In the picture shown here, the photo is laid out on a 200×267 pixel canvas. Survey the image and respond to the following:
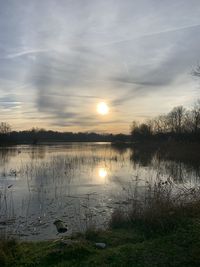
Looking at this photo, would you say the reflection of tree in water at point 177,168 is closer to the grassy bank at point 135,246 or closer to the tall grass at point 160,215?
the tall grass at point 160,215

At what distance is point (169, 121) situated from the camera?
317 feet

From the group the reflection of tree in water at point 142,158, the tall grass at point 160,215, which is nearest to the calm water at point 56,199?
the tall grass at point 160,215

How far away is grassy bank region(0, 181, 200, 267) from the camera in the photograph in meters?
5.36

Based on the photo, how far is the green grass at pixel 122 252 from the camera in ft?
17.4

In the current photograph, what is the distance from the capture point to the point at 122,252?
18.9ft

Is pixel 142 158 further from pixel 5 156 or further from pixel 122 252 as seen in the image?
pixel 122 252

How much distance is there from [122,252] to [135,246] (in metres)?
0.34

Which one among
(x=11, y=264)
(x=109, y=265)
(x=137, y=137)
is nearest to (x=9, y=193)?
(x=11, y=264)

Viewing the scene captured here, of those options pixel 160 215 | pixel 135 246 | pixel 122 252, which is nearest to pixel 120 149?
pixel 160 215

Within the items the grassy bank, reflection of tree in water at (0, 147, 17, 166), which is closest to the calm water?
the grassy bank

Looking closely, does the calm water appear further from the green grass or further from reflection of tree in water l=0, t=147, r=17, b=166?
reflection of tree in water l=0, t=147, r=17, b=166

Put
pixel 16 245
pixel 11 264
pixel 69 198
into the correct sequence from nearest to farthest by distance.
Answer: pixel 11 264
pixel 16 245
pixel 69 198

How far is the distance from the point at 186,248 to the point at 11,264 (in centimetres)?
298

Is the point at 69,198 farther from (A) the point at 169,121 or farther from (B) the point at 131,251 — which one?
(A) the point at 169,121
